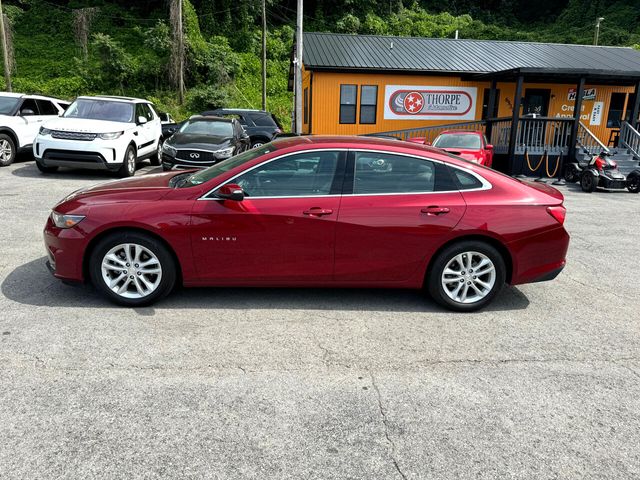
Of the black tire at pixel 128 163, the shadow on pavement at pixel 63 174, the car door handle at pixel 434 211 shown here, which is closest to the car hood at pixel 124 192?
the car door handle at pixel 434 211

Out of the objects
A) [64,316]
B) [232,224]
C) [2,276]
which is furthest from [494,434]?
[2,276]

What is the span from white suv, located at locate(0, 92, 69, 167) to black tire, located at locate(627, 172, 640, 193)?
16.3 meters

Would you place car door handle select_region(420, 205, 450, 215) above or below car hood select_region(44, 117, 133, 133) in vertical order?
below

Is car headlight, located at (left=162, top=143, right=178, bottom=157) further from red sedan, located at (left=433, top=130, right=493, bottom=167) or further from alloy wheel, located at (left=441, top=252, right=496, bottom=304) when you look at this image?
alloy wheel, located at (left=441, top=252, right=496, bottom=304)

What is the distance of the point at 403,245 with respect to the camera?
4.60 m

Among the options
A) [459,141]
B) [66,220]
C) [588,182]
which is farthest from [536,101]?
[66,220]

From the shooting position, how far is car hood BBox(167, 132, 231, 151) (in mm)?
12016

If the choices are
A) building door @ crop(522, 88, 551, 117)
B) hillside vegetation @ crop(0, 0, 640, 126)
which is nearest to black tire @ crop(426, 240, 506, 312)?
building door @ crop(522, 88, 551, 117)

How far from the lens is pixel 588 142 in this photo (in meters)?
19.0

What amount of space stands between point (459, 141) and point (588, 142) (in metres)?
8.00

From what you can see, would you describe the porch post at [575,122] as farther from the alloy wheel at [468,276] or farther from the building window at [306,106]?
A: the alloy wheel at [468,276]

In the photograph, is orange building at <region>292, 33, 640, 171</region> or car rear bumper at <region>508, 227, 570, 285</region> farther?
orange building at <region>292, 33, 640, 171</region>

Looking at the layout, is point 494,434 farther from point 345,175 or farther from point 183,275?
point 183,275

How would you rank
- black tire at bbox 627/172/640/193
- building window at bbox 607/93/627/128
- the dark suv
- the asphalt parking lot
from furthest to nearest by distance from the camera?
building window at bbox 607/93/627/128 → the dark suv → black tire at bbox 627/172/640/193 → the asphalt parking lot
